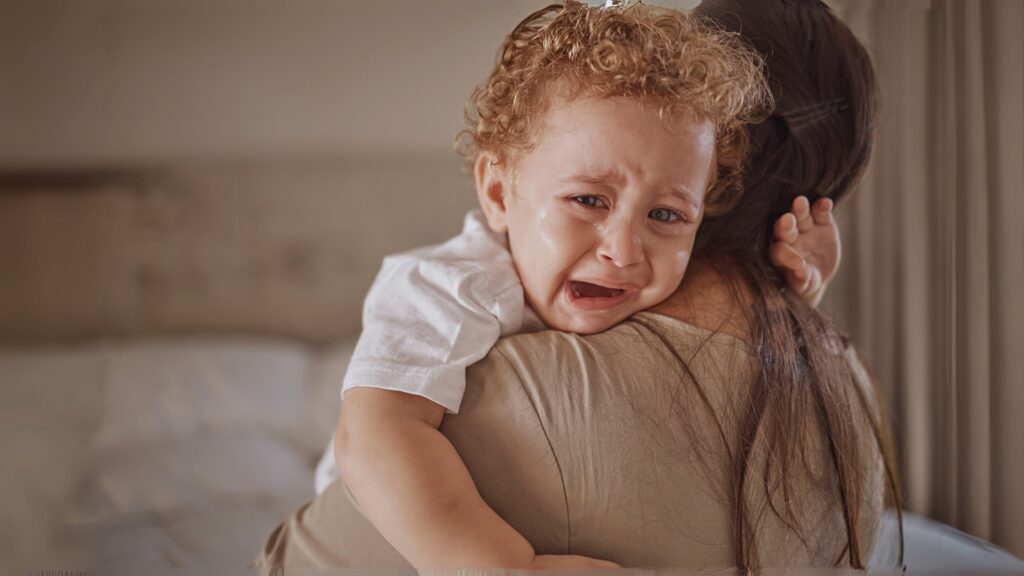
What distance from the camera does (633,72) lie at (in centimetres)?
A: 54

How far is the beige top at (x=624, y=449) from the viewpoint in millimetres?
530

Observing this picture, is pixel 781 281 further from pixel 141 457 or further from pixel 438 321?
pixel 141 457

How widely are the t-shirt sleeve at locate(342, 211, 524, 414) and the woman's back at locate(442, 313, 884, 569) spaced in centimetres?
2

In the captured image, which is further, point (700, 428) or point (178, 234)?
point (178, 234)

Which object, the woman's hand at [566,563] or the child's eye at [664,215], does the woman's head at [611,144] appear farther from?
the woman's hand at [566,563]

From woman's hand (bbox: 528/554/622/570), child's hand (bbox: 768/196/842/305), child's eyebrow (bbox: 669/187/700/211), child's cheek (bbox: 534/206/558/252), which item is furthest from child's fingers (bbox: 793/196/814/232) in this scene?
woman's hand (bbox: 528/554/622/570)

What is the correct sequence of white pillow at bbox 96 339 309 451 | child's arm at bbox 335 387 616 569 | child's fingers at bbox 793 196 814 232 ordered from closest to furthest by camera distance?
child's arm at bbox 335 387 616 569 < child's fingers at bbox 793 196 814 232 < white pillow at bbox 96 339 309 451

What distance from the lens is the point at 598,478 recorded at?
0.53 metres

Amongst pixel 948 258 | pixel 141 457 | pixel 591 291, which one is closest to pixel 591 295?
pixel 591 291

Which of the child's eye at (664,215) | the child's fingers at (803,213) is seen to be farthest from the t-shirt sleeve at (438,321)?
the child's fingers at (803,213)

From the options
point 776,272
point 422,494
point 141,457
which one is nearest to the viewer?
point 422,494

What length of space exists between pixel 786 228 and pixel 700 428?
19 centimetres

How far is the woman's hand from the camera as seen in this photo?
20.9 inches

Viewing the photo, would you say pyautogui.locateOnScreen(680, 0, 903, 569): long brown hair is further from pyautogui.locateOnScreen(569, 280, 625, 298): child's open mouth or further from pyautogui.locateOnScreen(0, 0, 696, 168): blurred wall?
pyautogui.locateOnScreen(0, 0, 696, 168): blurred wall
